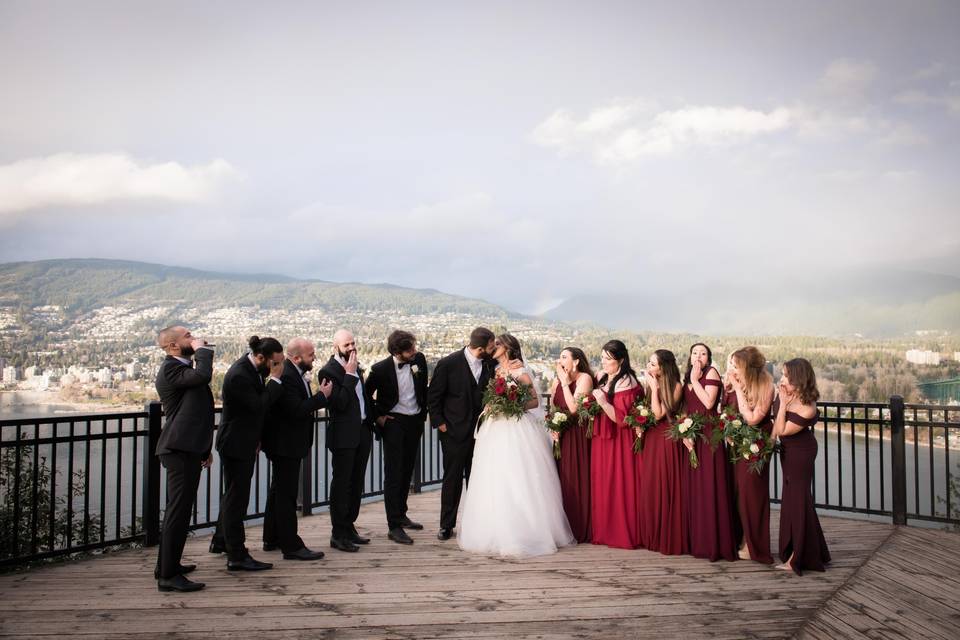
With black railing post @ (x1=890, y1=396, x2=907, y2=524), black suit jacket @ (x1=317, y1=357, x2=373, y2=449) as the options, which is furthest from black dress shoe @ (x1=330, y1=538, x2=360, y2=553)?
black railing post @ (x1=890, y1=396, x2=907, y2=524)

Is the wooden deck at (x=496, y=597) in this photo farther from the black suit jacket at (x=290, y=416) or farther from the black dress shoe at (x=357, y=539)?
the black suit jacket at (x=290, y=416)

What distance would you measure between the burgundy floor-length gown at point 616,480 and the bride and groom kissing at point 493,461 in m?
0.36

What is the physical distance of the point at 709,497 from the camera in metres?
5.57

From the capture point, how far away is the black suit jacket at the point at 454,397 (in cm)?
633

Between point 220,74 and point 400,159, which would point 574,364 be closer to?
point 220,74

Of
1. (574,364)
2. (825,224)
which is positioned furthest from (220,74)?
(574,364)

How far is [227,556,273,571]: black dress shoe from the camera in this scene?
5.14m

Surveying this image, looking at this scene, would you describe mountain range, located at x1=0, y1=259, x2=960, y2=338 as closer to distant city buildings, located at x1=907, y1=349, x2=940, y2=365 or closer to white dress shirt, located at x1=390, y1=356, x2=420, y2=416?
distant city buildings, located at x1=907, y1=349, x2=940, y2=365

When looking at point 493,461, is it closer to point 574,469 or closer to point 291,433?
point 574,469

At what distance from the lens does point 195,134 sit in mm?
104500

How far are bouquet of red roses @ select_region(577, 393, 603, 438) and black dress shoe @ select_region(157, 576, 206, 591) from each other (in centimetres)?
356

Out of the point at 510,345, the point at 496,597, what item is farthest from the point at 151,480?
the point at 510,345

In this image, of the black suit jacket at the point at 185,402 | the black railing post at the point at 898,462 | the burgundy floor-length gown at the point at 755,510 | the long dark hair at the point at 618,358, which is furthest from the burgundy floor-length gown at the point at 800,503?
the black suit jacket at the point at 185,402

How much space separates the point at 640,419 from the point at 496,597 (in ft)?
7.24
